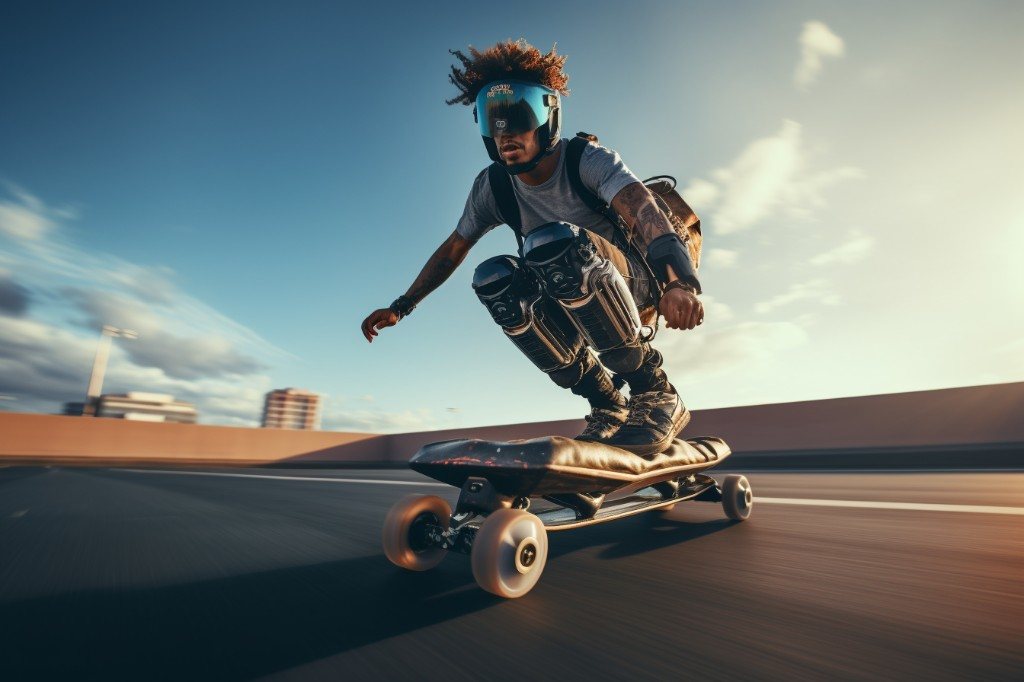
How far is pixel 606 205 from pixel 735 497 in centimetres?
125

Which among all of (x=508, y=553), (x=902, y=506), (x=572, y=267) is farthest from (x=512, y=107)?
(x=902, y=506)

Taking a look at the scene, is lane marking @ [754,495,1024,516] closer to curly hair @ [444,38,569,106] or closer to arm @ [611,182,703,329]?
arm @ [611,182,703,329]

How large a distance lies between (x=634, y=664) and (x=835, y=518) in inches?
64.6

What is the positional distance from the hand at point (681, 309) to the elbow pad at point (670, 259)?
6cm

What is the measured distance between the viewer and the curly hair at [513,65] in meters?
1.86

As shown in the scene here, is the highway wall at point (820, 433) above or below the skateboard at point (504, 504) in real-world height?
above

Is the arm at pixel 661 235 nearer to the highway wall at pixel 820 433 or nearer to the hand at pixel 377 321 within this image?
the hand at pixel 377 321

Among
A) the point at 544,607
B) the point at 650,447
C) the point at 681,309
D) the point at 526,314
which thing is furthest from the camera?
the point at 526,314

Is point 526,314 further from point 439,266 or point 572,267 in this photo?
point 439,266

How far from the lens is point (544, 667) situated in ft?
2.05

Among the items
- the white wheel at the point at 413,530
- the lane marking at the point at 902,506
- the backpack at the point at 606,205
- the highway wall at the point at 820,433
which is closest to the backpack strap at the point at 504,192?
the backpack at the point at 606,205

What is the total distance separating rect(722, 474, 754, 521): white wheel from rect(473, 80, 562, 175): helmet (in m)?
1.45

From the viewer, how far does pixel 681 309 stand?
1.37 meters

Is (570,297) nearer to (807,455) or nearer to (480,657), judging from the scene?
(480,657)
